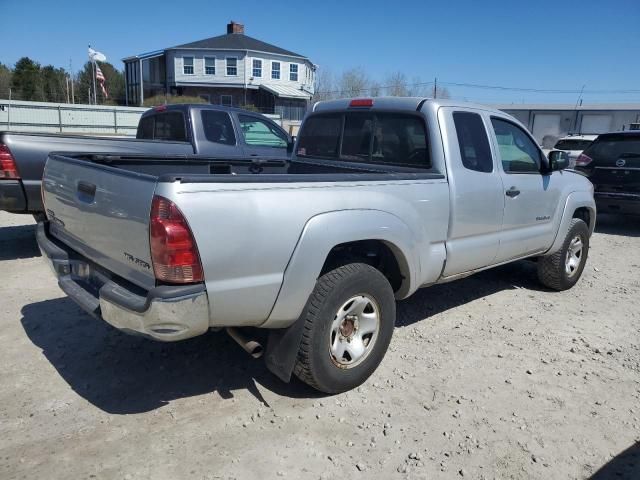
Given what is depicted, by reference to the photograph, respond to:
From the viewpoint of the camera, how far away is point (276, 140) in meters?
8.55

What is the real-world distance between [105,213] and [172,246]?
65 centimetres

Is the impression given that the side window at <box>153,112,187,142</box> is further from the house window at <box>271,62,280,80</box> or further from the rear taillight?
the house window at <box>271,62,280,80</box>

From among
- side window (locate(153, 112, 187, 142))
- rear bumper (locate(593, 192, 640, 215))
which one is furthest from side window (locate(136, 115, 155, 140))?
rear bumper (locate(593, 192, 640, 215))

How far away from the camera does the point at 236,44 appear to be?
43562 millimetres

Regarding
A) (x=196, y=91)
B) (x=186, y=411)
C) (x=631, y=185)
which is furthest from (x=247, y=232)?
(x=196, y=91)

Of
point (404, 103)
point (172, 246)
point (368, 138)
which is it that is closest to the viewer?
point (172, 246)

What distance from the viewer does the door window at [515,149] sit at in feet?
→ 15.1

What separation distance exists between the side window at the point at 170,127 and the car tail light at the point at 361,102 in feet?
12.4

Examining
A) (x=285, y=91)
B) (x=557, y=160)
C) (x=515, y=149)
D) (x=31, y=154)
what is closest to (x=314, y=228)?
(x=515, y=149)

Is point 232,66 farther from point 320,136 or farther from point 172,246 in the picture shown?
point 172,246

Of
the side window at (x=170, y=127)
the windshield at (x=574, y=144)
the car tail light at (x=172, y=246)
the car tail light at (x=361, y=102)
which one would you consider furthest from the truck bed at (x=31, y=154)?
the windshield at (x=574, y=144)

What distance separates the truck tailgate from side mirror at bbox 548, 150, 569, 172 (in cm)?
392

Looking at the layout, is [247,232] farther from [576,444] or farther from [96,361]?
[576,444]

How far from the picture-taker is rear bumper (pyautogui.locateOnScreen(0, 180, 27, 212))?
5695 millimetres
